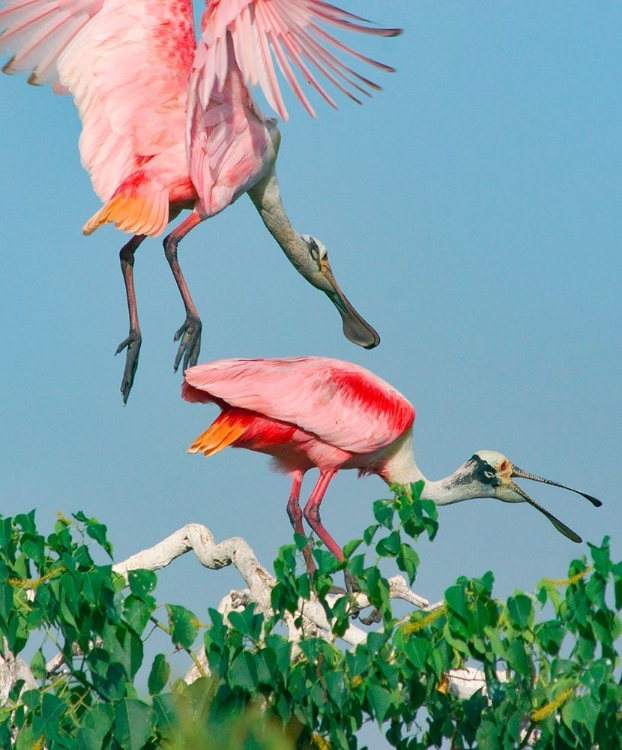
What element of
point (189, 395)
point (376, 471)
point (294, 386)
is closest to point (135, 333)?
point (189, 395)

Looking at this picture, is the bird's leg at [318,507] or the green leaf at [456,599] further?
the bird's leg at [318,507]

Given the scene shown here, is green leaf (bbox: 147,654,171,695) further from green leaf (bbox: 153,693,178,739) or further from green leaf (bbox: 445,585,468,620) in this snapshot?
green leaf (bbox: 445,585,468,620)

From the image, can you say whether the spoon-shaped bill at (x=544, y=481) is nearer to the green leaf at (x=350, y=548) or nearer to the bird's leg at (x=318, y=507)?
the bird's leg at (x=318, y=507)

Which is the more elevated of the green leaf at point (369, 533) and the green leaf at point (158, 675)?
the green leaf at point (369, 533)

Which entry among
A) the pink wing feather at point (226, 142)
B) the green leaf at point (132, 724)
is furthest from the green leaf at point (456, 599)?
the pink wing feather at point (226, 142)

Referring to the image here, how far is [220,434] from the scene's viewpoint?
9.91 m

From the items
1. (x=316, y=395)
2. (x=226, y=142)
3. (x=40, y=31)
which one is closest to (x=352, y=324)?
(x=316, y=395)

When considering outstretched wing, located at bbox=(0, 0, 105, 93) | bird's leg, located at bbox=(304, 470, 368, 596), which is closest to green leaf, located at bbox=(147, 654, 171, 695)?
bird's leg, located at bbox=(304, 470, 368, 596)

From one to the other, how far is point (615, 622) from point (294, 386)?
4.33m

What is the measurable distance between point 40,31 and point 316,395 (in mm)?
3224

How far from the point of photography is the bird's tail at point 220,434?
983 cm

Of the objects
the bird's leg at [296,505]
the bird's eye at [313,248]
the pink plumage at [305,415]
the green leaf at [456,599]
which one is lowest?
the green leaf at [456,599]

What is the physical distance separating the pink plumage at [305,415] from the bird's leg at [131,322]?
1.45 ft

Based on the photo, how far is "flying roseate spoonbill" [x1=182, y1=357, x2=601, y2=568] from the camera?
9836 millimetres
